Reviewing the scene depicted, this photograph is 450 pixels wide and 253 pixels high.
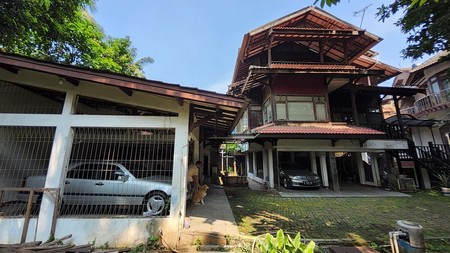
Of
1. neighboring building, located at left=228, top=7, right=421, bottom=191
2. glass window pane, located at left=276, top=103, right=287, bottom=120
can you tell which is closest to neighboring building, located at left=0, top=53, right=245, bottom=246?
neighboring building, located at left=228, top=7, right=421, bottom=191

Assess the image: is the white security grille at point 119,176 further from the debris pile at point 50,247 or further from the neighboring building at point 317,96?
the neighboring building at point 317,96

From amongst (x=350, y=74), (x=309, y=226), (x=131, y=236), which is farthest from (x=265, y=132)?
(x=131, y=236)

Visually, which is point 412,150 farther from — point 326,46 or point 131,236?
point 131,236

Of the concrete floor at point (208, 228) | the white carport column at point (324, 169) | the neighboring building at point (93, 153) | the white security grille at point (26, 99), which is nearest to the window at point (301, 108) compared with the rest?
the white carport column at point (324, 169)

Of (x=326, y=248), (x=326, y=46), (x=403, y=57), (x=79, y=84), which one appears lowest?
(x=326, y=248)

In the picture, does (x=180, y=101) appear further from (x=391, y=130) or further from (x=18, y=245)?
(x=391, y=130)

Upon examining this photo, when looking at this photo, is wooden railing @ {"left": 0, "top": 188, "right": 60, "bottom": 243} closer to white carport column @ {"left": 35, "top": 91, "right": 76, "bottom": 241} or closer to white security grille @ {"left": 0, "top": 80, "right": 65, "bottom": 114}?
white carport column @ {"left": 35, "top": 91, "right": 76, "bottom": 241}

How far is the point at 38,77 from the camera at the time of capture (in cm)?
555

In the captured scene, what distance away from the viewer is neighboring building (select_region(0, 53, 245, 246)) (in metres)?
4.68

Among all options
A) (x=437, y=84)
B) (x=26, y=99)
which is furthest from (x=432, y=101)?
(x=26, y=99)

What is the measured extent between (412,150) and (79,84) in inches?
636

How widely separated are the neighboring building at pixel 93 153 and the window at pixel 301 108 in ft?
22.1

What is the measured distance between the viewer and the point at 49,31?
8648mm

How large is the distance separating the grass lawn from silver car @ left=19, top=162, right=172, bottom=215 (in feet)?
8.16
